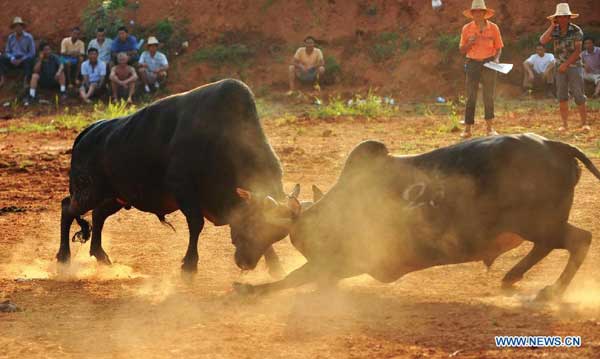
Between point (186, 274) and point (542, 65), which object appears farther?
point (542, 65)

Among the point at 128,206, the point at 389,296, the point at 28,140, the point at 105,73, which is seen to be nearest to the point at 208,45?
the point at 105,73

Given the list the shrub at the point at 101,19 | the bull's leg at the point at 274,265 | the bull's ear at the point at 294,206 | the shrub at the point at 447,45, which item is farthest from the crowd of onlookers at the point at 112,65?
the bull's ear at the point at 294,206

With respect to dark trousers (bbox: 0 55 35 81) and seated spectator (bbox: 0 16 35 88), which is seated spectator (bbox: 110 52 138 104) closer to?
dark trousers (bbox: 0 55 35 81)

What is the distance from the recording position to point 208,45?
28.2 m

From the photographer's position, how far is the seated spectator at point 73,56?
26266 mm

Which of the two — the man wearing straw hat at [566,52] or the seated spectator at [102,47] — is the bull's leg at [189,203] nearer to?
the man wearing straw hat at [566,52]

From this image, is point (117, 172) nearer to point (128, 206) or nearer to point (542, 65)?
point (128, 206)

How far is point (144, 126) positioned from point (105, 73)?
55.2 ft

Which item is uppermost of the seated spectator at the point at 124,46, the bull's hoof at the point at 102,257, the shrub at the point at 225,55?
the bull's hoof at the point at 102,257

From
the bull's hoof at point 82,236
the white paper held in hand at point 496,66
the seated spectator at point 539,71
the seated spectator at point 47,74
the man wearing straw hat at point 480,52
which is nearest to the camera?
the bull's hoof at point 82,236

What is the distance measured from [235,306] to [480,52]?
9.96 meters

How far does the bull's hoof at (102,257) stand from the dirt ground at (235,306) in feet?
0.31

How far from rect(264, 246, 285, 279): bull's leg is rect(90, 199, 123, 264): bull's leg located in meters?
1.90

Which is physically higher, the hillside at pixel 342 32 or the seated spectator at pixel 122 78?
the hillside at pixel 342 32
